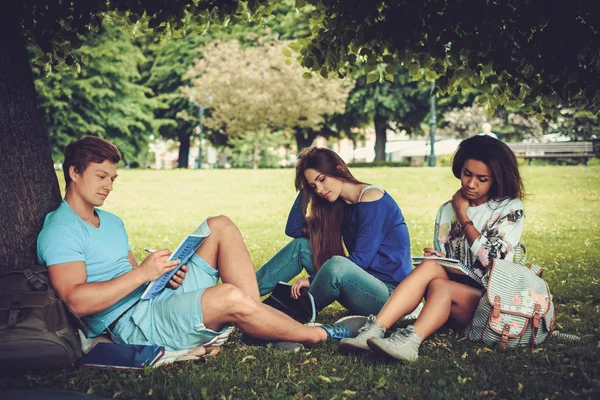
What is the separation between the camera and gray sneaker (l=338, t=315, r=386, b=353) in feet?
15.2

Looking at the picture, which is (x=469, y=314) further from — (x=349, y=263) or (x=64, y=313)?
(x=64, y=313)

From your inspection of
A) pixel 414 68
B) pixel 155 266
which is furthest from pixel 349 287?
pixel 414 68

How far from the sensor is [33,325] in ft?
13.1

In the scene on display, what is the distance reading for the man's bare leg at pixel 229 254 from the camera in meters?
4.88

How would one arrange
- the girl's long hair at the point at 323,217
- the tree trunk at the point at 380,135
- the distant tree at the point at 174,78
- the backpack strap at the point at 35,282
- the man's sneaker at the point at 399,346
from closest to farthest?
the backpack strap at the point at 35,282, the man's sneaker at the point at 399,346, the girl's long hair at the point at 323,217, the distant tree at the point at 174,78, the tree trunk at the point at 380,135

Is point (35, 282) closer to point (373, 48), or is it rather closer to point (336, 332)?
point (336, 332)

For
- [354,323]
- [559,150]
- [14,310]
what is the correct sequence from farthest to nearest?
[559,150], [354,323], [14,310]

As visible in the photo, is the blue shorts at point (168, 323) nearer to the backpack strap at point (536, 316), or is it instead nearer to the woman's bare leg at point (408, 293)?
the woman's bare leg at point (408, 293)

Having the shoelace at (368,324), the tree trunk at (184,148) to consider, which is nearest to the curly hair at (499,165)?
the shoelace at (368,324)

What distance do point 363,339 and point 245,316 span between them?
0.86 m

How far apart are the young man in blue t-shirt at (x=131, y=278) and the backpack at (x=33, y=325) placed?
0.48ft

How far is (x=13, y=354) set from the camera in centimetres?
397

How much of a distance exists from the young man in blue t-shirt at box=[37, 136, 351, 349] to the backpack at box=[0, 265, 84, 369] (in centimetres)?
15

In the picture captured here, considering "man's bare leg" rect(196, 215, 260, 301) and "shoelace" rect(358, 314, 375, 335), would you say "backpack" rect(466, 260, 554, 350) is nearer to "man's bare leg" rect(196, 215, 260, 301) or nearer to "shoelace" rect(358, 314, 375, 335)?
"shoelace" rect(358, 314, 375, 335)
